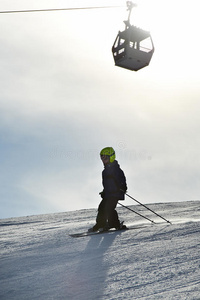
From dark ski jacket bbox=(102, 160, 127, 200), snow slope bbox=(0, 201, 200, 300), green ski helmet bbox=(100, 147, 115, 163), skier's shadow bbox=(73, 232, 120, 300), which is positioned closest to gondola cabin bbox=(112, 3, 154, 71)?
green ski helmet bbox=(100, 147, 115, 163)

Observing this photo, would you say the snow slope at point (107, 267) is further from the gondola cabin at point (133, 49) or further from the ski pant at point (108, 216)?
the gondola cabin at point (133, 49)

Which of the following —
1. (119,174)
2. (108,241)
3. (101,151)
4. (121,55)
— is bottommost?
(108,241)

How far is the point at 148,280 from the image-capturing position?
3.87 m

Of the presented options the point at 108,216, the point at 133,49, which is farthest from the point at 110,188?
the point at 133,49

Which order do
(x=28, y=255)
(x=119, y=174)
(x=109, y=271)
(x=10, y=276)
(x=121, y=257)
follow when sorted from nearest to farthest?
(x=109, y=271)
(x=10, y=276)
(x=121, y=257)
(x=28, y=255)
(x=119, y=174)

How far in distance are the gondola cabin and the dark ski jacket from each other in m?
2.51

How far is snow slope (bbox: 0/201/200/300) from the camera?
12.1ft

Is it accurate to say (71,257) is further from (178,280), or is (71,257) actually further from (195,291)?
(195,291)

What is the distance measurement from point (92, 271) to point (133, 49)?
5.76 m

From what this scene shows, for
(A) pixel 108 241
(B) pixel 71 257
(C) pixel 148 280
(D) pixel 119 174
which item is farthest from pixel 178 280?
(D) pixel 119 174

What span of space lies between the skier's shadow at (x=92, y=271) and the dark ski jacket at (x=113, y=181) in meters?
1.72

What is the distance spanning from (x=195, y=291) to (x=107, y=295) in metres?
0.88

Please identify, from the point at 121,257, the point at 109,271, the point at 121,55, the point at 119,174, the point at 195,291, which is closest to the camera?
the point at 195,291

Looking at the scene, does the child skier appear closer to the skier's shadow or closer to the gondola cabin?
the skier's shadow
